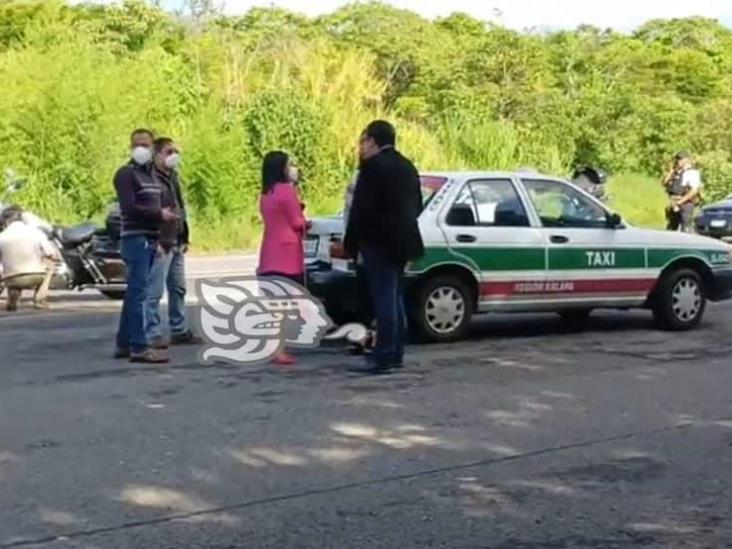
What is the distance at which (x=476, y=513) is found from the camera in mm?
7262

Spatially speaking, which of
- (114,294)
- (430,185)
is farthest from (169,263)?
(114,294)

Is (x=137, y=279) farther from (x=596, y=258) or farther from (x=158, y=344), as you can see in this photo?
(x=596, y=258)

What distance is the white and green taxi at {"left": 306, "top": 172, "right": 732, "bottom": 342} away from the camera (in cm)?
1316

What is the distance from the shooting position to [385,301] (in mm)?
11414

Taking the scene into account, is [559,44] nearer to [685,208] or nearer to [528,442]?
[685,208]

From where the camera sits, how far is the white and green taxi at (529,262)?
13156 mm

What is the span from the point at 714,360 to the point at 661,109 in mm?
35366

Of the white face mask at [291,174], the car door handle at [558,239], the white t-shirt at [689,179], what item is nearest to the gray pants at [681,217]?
the white t-shirt at [689,179]

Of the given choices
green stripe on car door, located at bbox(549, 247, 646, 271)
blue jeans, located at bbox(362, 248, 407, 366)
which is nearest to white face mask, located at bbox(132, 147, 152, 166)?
blue jeans, located at bbox(362, 248, 407, 366)

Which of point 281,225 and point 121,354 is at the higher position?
point 281,225

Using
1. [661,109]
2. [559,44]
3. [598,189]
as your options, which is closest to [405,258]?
[598,189]

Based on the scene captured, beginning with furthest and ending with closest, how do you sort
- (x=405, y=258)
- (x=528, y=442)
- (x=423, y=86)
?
(x=423, y=86) → (x=405, y=258) → (x=528, y=442)

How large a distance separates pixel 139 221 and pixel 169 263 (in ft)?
2.26

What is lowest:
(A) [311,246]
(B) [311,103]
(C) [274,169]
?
(A) [311,246]
